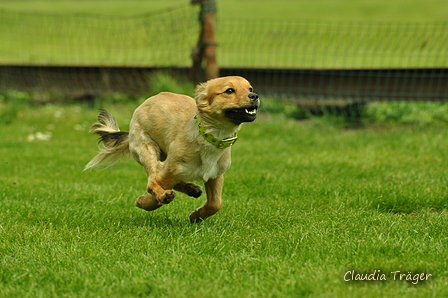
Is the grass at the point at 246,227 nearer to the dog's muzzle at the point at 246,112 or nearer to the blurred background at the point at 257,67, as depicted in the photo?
the dog's muzzle at the point at 246,112

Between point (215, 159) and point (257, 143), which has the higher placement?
point (215, 159)

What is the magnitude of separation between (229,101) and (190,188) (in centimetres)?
99

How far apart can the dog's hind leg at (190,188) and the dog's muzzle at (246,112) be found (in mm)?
870

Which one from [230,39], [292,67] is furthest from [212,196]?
[230,39]

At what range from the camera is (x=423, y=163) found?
22.2 feet

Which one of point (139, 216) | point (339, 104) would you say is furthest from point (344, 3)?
point (139, 216)

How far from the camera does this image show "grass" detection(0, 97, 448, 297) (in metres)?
3.28

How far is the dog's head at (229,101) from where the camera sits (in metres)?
3.90

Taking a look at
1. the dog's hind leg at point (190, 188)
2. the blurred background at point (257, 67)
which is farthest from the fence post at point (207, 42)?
the dog's hind leg at point (190, 188)

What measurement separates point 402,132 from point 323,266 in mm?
5585

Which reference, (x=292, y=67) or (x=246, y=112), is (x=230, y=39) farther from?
(x=246, y=112)

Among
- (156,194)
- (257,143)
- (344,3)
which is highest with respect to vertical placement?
(156,194)

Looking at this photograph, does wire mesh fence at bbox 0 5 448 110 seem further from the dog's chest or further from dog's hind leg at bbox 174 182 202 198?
the dog's chest

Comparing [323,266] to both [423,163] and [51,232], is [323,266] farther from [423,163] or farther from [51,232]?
[423,163]
